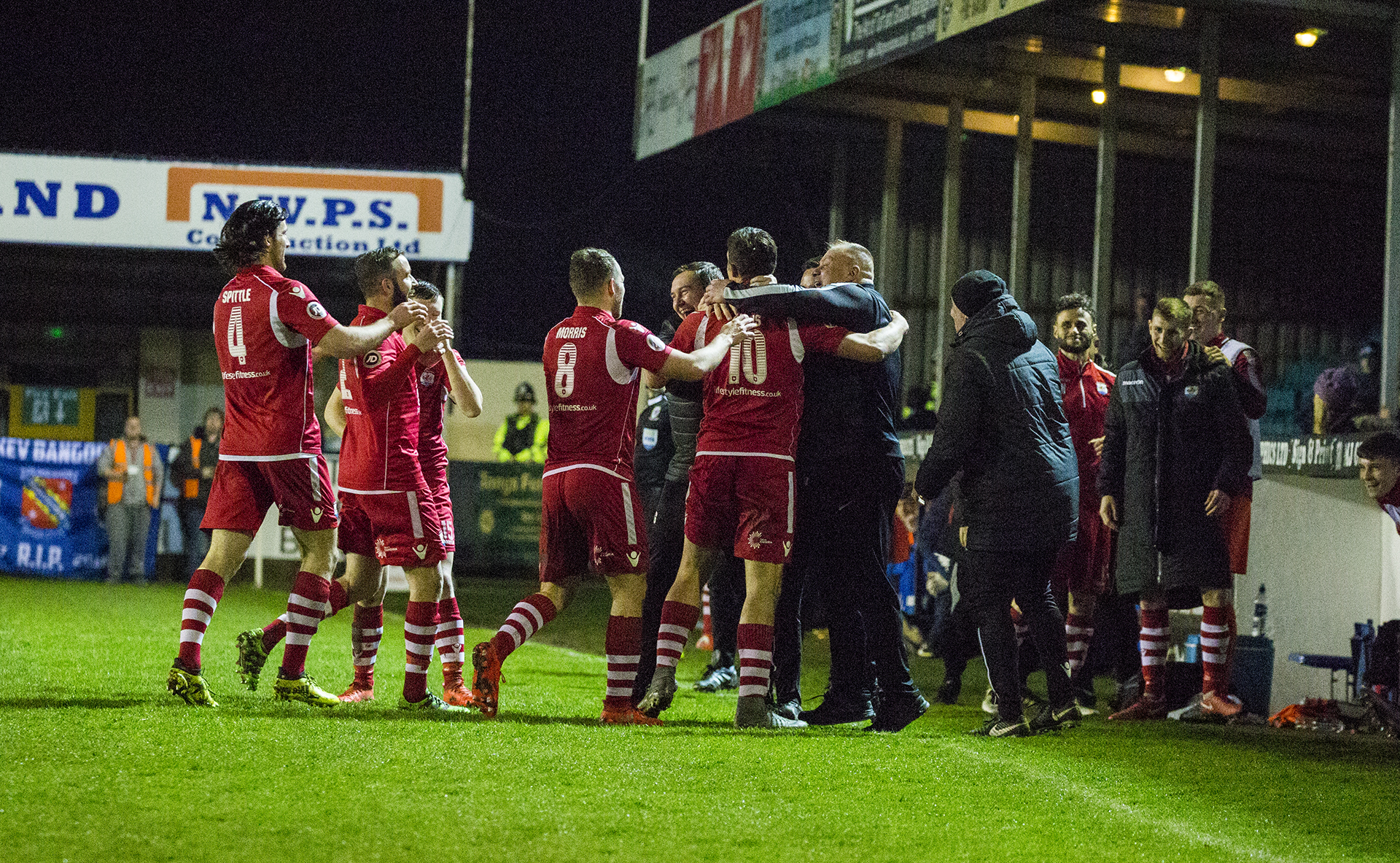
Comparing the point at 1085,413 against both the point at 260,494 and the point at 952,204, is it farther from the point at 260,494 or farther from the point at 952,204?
the point at 952,204

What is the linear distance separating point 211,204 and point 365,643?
1412 cm

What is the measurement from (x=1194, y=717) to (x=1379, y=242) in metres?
17.2

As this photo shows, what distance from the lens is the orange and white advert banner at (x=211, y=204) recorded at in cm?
1998

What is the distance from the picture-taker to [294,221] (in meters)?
20.0

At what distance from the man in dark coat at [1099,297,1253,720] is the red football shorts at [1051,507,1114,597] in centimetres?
24

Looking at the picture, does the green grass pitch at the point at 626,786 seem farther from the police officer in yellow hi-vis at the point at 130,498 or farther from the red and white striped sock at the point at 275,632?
the police officer in yellow hi-vis at the point at 130,498

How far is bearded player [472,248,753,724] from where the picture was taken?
21.8 feet

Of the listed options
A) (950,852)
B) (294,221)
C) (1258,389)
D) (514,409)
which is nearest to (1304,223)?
(514,409)

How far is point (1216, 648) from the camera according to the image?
8133 millimetres

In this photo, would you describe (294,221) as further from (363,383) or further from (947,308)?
(363,383)

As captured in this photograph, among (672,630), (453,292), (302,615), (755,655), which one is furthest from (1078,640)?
(453,292)

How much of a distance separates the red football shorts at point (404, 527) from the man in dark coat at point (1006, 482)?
2.15 m

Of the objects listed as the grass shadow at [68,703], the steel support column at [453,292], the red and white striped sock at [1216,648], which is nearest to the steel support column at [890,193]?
the steel support column at [453,292]

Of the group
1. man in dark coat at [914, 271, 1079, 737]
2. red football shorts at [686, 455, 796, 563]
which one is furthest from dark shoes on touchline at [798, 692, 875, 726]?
red football shorts at [686, 455, 796, 563]
